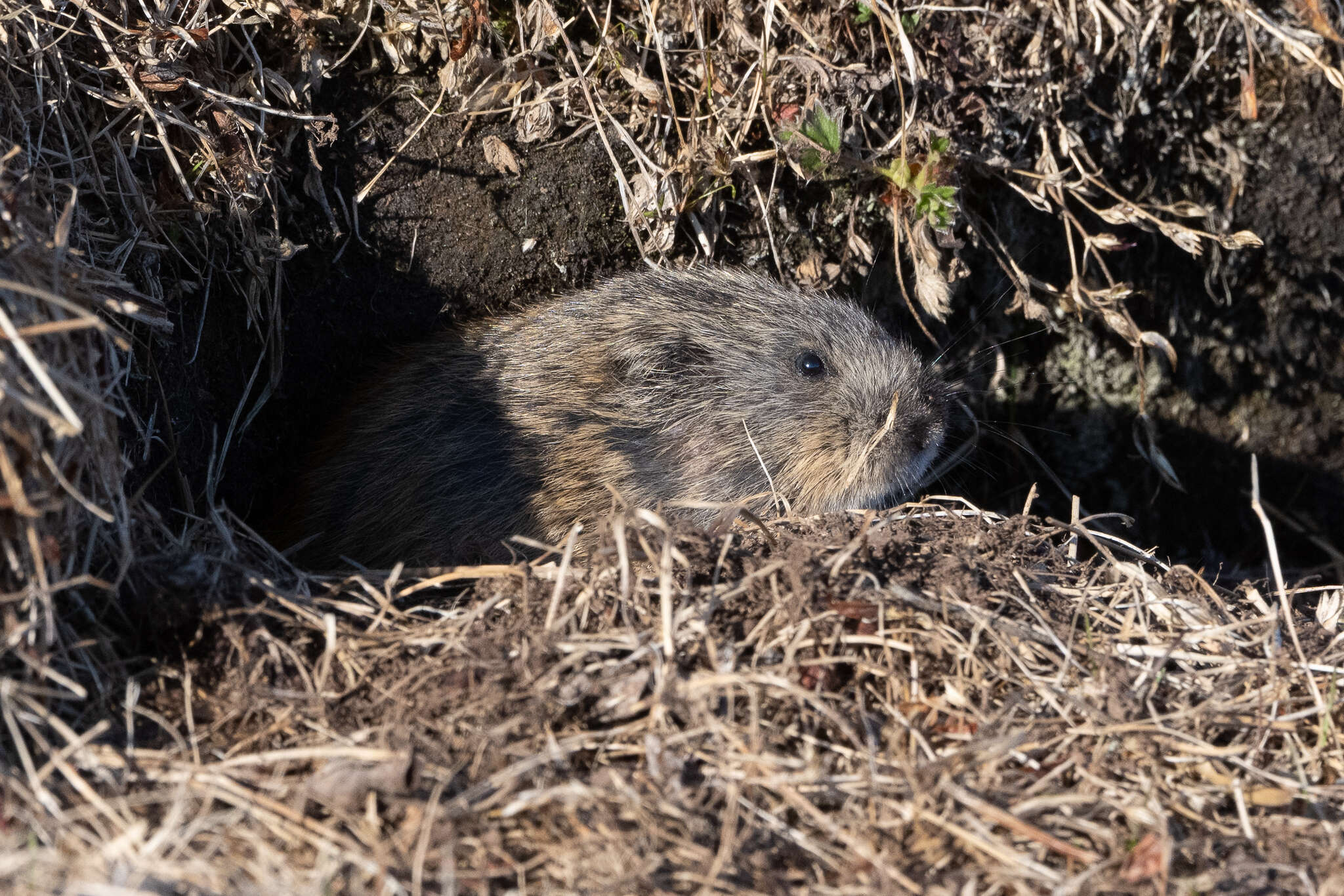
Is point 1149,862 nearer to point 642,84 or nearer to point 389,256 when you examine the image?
point 642,84

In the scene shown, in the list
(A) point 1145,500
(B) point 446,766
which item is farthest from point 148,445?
(A) point 1145,500

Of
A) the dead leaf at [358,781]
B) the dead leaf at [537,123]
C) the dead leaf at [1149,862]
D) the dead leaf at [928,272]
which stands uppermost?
the dead leaf at [537,123]

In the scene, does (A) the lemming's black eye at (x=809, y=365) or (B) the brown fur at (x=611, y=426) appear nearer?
(B) the brown fur at (x=611, y=426)

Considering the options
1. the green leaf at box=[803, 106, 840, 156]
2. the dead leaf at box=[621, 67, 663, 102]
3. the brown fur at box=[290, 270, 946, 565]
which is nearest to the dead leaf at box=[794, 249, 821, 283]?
the brown fur at box=[290, 270, 946, 565]

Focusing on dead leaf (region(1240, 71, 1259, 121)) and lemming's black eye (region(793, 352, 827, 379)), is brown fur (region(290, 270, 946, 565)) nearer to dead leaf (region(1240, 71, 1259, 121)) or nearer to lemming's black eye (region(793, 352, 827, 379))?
lemming's black eye (region(793, 352, 827, 379))

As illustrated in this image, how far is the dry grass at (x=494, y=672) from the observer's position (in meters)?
2.46

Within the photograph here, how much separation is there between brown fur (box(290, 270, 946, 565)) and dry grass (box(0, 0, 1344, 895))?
49 centimetres

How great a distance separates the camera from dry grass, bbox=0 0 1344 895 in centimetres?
246

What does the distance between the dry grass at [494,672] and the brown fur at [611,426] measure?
1.60ft

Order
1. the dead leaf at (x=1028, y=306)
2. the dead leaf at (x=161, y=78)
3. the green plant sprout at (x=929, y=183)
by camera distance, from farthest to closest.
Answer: the dead leaf at (x=1028, y=306) < the green plant sprout at (x=929, y=183) < the dead leaf at (x=161, y=78)

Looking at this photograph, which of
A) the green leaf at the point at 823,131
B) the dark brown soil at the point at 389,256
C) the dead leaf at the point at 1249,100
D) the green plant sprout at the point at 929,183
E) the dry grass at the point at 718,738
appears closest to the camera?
the dry grass at the point at 718,738

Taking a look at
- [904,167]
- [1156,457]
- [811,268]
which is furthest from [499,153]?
[1156,457]

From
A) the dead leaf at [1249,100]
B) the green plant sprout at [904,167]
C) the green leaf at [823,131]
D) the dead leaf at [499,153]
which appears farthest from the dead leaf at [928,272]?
the dead leaf at [499,153]

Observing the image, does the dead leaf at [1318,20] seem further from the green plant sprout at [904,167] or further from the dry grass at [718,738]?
the dry grass at [718,738]
